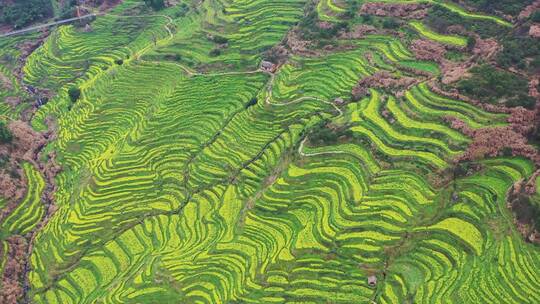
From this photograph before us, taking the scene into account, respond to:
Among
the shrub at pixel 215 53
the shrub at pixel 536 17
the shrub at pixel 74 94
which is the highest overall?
the shrub at pixel 536 17

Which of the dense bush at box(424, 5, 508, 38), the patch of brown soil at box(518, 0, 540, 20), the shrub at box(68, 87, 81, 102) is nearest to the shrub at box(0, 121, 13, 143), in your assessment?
the shrub at box(68, 87, 81, 102)

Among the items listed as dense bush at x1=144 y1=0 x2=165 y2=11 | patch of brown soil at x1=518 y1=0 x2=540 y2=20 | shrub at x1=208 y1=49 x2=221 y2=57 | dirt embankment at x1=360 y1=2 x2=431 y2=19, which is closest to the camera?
patch of brown soil at x1=518 y1=0 x2=540 y2=20

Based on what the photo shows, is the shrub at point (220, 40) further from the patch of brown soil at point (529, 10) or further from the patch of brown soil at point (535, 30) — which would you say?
the patch of brown soil at point (535, 30)

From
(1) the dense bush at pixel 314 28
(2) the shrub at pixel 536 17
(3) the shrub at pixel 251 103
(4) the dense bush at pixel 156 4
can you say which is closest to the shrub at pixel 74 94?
(4) the dense bush at pixel 156 4

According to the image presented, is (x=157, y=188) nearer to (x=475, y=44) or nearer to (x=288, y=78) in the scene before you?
(x=288, y=78)

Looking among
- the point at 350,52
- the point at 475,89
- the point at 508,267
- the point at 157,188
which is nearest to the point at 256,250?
the point at 157,188

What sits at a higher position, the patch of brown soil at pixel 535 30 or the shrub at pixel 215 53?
the shrub at pixel 215 53

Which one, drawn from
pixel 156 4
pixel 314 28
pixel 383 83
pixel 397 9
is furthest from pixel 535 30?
pixel 156 4

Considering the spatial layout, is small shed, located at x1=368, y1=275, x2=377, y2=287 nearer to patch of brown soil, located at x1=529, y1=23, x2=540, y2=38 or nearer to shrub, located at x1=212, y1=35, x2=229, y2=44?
patch of brown soil, located at x1=529, y1=23, x2=540, y2=38
